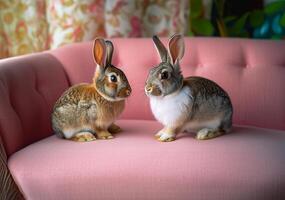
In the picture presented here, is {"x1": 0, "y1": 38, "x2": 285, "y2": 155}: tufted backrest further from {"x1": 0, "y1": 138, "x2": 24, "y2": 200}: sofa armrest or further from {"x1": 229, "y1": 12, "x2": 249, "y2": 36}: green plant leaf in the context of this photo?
{"x1": 229, "y1": 12, "x2": 249, "y2": 36}: green plant leaf

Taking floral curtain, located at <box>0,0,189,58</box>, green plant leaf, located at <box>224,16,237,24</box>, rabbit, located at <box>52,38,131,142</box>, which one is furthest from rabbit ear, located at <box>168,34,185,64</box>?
green plant leaf, located at <box>224,16,237,24</box>

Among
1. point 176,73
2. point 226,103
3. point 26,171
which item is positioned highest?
point 176,73

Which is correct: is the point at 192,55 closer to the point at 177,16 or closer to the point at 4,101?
the point at 177,16

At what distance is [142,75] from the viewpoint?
179cm

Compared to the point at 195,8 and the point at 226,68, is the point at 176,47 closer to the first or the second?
the point at 226,68

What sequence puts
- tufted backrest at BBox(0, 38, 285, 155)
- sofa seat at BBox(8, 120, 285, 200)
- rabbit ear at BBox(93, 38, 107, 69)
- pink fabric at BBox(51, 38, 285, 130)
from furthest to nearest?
pink fabric at BBox(51, 38, 285, 130), tufted backrest at BBox(0, 38, 285, 155), rabbit ear at BBox(93, 38, 107, 69), sofa seat at BBox(8, 120, 285, 200)

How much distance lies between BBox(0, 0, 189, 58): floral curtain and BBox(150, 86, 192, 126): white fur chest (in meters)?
0.73

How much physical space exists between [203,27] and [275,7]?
1.22 feet

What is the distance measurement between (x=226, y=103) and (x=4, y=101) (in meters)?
0.68

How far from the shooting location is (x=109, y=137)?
150cm

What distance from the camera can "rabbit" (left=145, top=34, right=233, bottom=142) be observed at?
1405 millimetres

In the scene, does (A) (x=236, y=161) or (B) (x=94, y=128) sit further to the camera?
(B) (x=94, y=128)

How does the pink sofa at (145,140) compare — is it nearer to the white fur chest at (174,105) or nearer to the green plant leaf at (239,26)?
the white fur chest at (174,105)

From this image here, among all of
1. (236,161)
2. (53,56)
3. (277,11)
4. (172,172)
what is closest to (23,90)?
(53,56)
